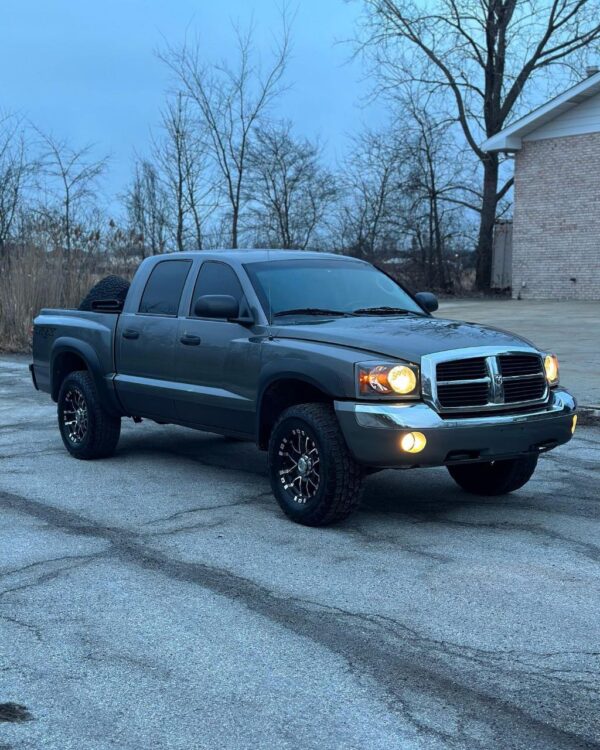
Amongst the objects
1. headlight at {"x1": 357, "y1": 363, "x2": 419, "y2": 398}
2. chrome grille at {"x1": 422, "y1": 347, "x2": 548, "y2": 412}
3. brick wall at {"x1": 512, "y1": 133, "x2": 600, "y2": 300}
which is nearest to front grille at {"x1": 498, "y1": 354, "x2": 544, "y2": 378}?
chrome grille at {"x1": 422, "y1": 347, "x2": 548, "y2": 412}

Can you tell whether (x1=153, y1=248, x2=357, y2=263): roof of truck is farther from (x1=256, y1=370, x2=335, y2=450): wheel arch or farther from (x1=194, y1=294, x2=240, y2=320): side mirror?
(x1=256, y1=370, x2=335, y2=450): wheel arch

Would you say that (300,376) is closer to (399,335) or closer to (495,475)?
(399,335)

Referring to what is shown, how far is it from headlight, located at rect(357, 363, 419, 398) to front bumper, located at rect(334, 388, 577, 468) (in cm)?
9

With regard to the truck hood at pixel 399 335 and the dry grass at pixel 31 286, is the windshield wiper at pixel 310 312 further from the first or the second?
the dry grass at pixel 31 286

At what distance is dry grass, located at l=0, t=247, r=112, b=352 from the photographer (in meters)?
20.1

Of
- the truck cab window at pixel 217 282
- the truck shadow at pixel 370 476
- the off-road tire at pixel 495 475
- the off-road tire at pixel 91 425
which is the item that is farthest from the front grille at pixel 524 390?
the off-road tire at pixel 91 425

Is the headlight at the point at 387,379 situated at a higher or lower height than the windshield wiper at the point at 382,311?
lower

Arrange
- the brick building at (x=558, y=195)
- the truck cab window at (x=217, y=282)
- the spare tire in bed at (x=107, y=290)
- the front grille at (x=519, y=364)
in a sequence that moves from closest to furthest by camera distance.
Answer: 1. the front grille at (x=519, y=364)
2. the truck cab window at (x=217, y=282)
3. the spare tire in bed at (x=107, y=290)
4. the brick building at (x=558, y=195)

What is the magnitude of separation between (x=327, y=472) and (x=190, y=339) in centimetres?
198

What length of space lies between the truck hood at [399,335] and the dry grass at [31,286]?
46.2 ft

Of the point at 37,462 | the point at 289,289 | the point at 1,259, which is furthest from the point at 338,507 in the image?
the point at 1,259

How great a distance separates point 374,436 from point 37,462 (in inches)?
152

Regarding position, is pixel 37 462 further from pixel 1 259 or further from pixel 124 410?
pixel 1 259

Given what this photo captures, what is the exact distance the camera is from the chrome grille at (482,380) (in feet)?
20.4
